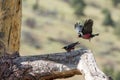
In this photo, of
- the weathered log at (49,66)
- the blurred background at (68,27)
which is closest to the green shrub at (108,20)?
the blurred background at (68,27)

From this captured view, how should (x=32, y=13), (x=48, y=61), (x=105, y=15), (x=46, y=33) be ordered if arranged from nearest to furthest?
(x=48, y=61)
(x=46, y=33)
(x=32, y=13)
(x=105, y=15)

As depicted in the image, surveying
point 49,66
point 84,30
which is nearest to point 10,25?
point 49,66

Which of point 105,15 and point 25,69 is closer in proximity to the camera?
point 25,69

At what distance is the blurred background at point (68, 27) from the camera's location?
232 feet

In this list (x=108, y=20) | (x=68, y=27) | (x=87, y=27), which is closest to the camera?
(x=87, y=27)

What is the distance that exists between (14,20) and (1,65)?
4.29ft

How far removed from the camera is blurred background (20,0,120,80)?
70812 millimetres

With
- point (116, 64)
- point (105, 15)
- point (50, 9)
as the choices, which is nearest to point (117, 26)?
point (105, 15)

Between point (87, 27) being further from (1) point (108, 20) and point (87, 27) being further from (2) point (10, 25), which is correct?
(1) point (108, 20)

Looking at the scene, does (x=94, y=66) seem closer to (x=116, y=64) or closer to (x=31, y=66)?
(x=31, y=66)

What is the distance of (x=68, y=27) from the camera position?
272 ft

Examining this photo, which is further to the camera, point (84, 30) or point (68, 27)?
point (68, 27)

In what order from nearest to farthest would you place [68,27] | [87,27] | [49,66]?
[87,27]
[49,66]
[68,27]

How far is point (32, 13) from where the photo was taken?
86.9 metres
